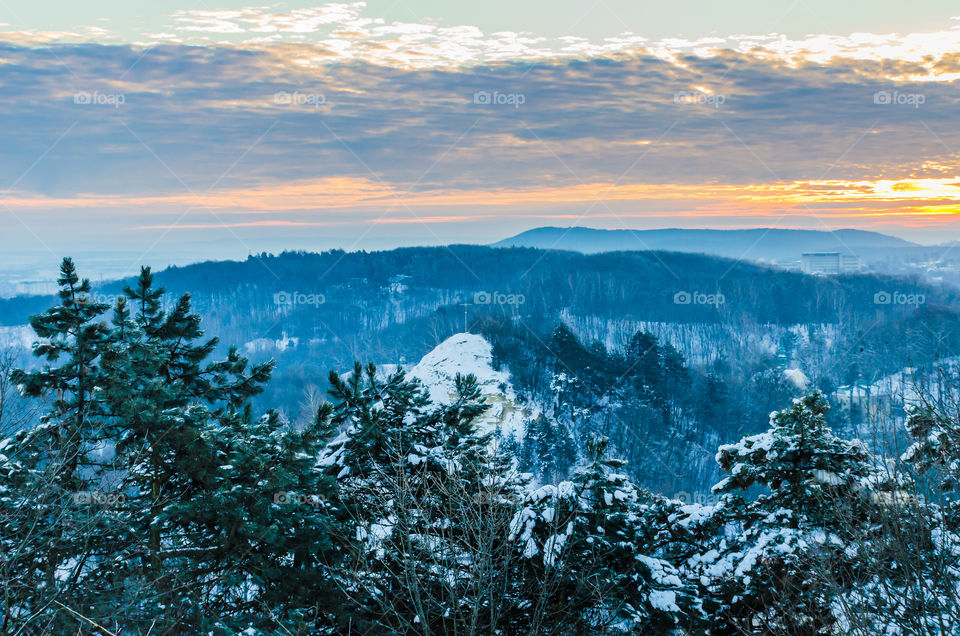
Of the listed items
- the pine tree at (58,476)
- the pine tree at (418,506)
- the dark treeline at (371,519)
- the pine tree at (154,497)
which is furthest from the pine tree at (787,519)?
the pine tree at (58,476)

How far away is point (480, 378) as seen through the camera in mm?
102688

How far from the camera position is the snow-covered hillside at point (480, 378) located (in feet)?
310

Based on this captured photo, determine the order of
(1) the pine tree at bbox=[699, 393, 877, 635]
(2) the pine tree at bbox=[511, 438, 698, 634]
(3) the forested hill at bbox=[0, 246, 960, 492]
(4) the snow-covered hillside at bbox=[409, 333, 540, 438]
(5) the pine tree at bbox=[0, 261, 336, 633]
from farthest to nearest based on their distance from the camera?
1. (4) the snow-covered hillside at bbox=[409, 333, 540, 438]
2. (3) the forested hill at bbox=[0, 246, 960, 492]
3. (2) the pine tree at bbox=[511, 438, 698, 634]
4. (1) the pine tree at bbox=[699, 393, 877, 635]
5. (5) the pine tree at bbox=[0, 261, 336, 633]

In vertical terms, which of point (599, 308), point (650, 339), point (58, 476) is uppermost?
point (58, 476)

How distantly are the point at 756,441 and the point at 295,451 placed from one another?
10885mm

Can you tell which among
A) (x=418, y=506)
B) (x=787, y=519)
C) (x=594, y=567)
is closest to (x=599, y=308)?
(x=787, y=519)

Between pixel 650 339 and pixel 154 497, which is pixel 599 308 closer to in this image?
pixel 650 339

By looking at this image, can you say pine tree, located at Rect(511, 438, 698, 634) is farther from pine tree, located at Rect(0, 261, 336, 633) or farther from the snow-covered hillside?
the snow-covered hillside

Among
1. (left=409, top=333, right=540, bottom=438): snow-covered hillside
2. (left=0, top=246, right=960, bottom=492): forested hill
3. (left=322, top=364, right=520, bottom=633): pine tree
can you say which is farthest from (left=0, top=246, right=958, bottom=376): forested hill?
(left=322, top=364, right=520, bottom=633): pine tree

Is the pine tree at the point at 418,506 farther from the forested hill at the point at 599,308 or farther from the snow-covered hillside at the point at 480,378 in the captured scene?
the forested hill at the point at 599,308

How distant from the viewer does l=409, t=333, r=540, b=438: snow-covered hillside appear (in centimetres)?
9444

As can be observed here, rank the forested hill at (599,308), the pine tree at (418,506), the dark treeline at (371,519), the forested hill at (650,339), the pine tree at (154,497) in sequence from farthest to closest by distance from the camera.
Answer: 1. the forested hill at (599,308)
2. the forested hill at (650,339)
3. the pine tree at (154,497)
4. the dark treeline at (371,519)
5. the pine tree at (418,506)

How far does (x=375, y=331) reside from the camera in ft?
597

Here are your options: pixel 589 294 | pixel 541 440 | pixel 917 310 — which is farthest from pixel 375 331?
pixel 917 310
